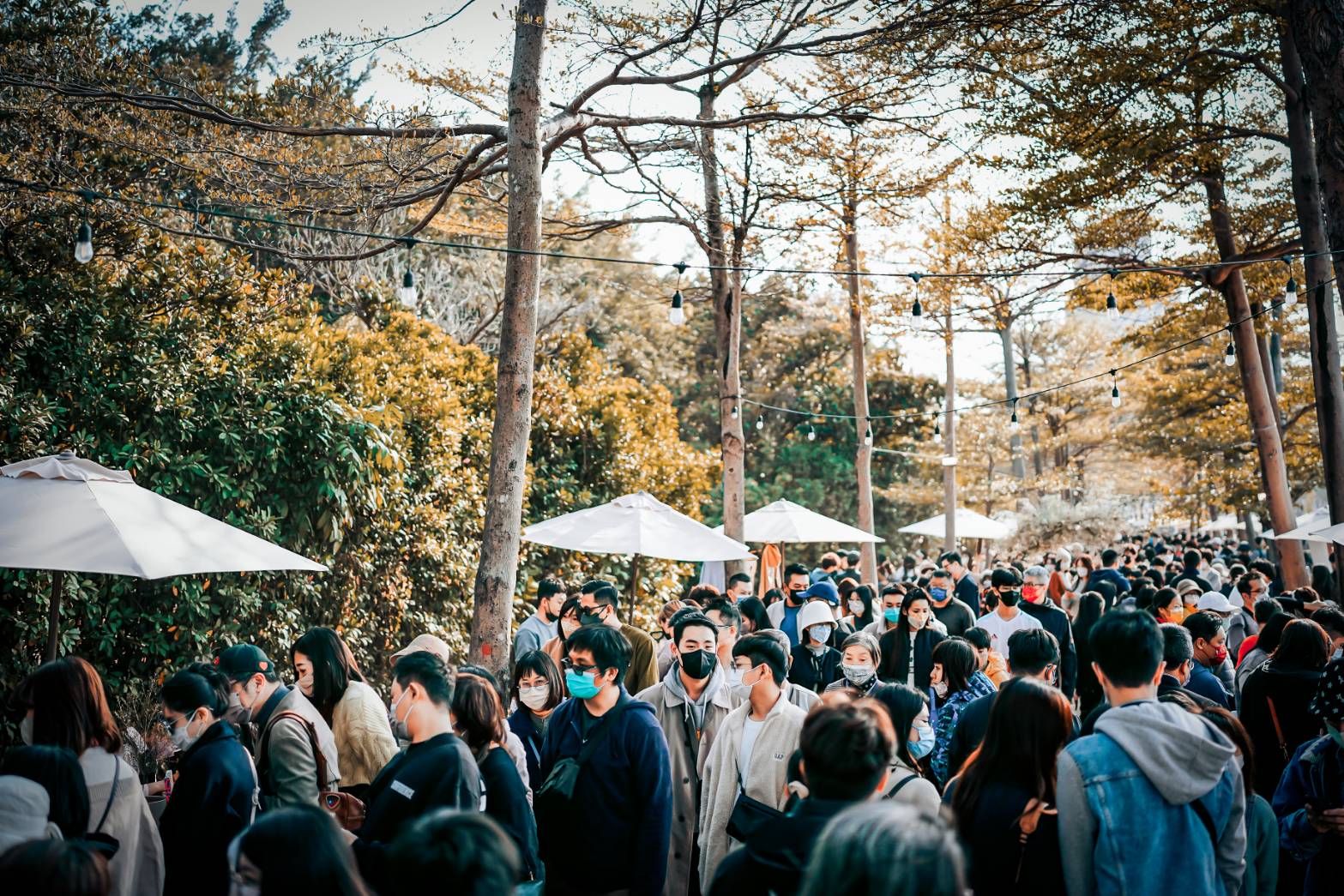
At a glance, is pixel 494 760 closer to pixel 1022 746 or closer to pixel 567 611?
pixel 1022 746

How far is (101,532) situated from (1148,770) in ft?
17.3

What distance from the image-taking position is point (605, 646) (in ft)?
15.0

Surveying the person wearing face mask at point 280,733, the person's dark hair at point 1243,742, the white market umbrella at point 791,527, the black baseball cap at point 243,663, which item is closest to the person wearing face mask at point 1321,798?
the person's dark hair at point 1243,742

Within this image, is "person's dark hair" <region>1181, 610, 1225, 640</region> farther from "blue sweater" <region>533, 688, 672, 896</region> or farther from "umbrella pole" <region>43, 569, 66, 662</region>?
"umbrella pole" <region>43, 569, 66, 662</region>

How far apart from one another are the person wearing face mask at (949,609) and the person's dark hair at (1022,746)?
16.9 ft

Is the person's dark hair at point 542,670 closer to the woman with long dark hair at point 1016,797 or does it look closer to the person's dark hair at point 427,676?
the person's dark hair at point 427,676

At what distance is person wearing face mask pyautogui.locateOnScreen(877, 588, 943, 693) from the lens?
26.7 feet

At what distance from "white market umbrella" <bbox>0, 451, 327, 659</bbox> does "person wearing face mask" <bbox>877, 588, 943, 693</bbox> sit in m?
4.63

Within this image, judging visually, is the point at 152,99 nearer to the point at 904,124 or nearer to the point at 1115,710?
the point at 904,124

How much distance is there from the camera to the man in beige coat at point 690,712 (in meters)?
5.51

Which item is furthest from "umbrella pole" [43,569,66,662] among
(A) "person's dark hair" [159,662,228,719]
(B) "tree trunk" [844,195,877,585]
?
(B) "tree trunk" [844,195,877,585]

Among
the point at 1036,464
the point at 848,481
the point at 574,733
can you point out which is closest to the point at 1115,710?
the point at 574,733

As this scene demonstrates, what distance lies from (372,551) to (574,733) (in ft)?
22.3

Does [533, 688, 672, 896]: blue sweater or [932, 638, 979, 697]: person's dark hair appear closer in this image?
[533, 688, 672, 896]: blue sweater
